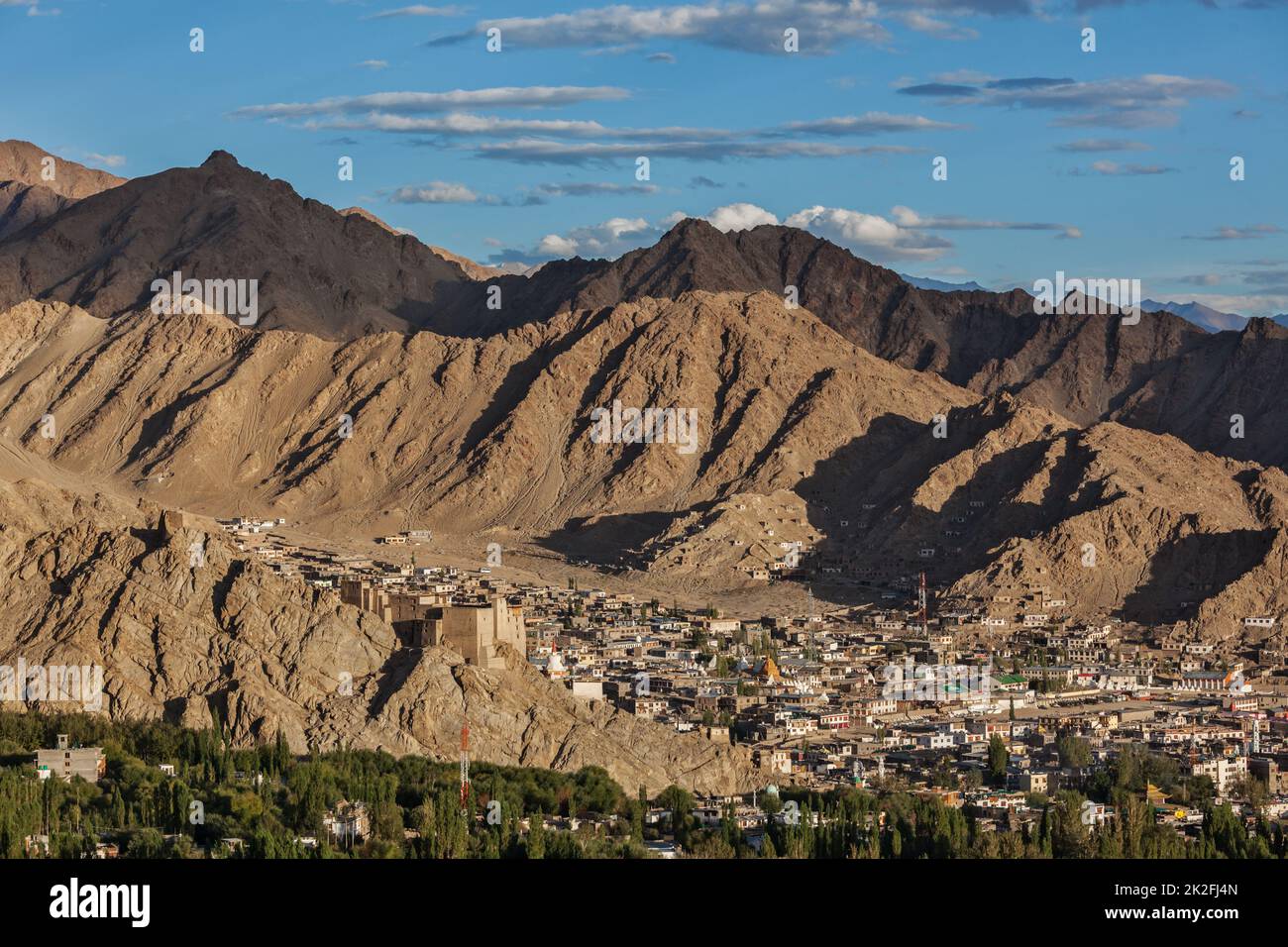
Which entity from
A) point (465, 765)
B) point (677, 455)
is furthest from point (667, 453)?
point (465, 765)

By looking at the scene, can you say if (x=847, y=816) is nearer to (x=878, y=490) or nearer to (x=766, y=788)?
(x=766, y=788)

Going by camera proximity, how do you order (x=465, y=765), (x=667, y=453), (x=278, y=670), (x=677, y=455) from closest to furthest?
(x=465, y=765) → (x=278, y=670) → (x=667, y=453) → (x=677, y=455)

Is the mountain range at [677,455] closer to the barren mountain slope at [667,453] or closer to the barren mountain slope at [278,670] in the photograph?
the barren mountain slope at [667,453]

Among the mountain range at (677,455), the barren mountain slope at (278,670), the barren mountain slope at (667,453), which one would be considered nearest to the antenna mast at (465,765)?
the barren mountain slope at (278,670)

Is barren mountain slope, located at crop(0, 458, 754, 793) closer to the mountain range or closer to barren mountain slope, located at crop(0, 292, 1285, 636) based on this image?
the mountain range

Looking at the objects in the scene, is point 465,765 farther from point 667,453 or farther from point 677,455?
point 677,455

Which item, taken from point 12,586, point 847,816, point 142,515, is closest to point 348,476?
point 142,515

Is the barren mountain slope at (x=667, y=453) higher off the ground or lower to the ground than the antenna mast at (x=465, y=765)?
higher

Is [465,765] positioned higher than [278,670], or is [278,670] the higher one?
[278,670]

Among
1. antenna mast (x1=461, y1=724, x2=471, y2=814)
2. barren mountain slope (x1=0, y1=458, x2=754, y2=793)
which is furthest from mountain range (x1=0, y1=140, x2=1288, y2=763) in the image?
antenna mast (x1=461, y1=724, x2=471, y2=814)
